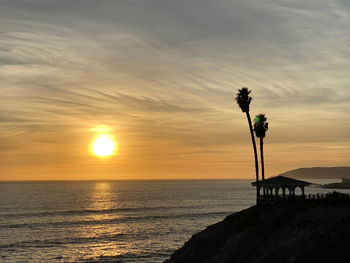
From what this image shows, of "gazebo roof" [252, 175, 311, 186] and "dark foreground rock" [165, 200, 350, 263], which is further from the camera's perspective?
"gazebo roof" [252, 175, 311, 186]

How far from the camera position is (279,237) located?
39719 millimetres

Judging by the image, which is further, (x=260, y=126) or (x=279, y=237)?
(x=260, y=126)

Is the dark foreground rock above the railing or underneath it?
underneath

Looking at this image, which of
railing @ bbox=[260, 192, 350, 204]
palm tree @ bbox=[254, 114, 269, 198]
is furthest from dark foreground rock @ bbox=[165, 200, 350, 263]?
palm tree @ bbox=[254, 114, 269, 198]

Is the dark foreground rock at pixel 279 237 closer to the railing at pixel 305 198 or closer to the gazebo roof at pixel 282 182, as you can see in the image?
the railing at pixel 305 198

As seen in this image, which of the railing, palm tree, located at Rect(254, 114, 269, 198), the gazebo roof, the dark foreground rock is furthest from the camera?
palm tree, located at Rect(254, 114, 269, 198)

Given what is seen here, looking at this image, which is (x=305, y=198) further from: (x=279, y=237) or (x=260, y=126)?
(x=260, y=126)

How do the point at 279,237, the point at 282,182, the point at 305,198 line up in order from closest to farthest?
1. the point at 279,237
2. the point at 305,198
3. the point at 282,182

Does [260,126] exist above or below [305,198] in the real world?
above

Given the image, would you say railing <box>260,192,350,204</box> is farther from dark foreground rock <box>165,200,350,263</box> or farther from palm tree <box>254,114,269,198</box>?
palm tree <box>254,114,269,198</box>

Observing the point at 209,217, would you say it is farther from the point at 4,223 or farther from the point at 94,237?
the point at 4,223

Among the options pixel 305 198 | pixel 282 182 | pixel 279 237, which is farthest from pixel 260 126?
pixel 279 237

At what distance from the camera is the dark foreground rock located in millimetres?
34406

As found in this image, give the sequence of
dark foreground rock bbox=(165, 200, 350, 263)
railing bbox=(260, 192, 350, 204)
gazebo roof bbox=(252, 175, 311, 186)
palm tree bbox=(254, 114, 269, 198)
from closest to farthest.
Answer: dark foreground rock bbox=(165, 200, 350, 263) → railing bbox=(260, 192, 350, 204) → gazebo roof bbox=(252, 175, 311, 186) → palm tree bbox=(254, 114, 269, 198)
